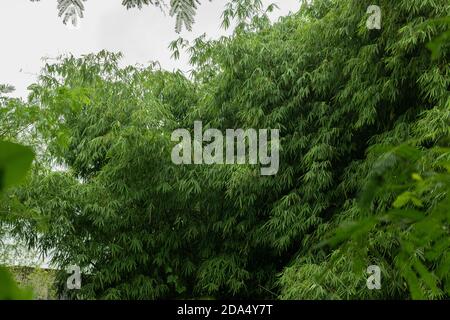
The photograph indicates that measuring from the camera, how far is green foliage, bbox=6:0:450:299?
574cm

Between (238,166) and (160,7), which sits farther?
(238,166)

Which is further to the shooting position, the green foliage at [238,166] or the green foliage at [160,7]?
the green foliage at [238,166]

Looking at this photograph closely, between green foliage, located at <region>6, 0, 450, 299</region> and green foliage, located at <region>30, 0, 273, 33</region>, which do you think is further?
green foliage, located at <region>6, 0, 450, 299</region>

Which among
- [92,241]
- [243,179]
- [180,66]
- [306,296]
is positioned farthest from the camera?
[180,66]

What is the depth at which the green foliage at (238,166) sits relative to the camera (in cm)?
574

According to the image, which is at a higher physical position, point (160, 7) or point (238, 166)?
point (238, 166)

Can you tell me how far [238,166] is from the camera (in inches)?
243

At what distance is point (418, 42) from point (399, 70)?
0.88 ft
